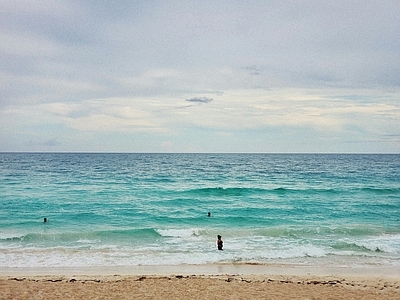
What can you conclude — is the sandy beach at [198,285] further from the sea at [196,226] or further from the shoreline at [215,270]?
the sea at [196,226]

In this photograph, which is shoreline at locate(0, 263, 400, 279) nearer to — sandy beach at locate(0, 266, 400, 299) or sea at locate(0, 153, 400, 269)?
sandy beach at locate(0, 266, 400, 299)

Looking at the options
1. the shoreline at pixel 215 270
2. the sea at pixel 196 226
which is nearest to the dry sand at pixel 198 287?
the shoreline at pixel 215 270

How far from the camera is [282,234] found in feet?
69.2

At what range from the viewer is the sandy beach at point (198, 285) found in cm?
1116

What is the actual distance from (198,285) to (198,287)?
0.67ft

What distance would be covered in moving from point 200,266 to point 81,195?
23780 mm

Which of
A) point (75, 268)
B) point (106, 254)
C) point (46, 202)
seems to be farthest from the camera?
point (46, 202)

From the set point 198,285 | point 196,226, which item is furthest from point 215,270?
point 196,226

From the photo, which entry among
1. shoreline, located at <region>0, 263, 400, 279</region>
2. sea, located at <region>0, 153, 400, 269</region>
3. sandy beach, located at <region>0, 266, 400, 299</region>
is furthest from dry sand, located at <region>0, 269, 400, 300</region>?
sea, located at <region>0, 153, 400, 269</region>

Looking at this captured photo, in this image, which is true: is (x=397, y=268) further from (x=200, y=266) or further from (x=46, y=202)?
(x=46, y=202)

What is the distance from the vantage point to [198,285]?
1213 cm

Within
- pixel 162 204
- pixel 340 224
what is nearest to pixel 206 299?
pixel 340 224

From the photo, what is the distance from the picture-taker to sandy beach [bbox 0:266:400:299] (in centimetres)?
1116

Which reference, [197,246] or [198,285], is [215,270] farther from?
[197,246]
